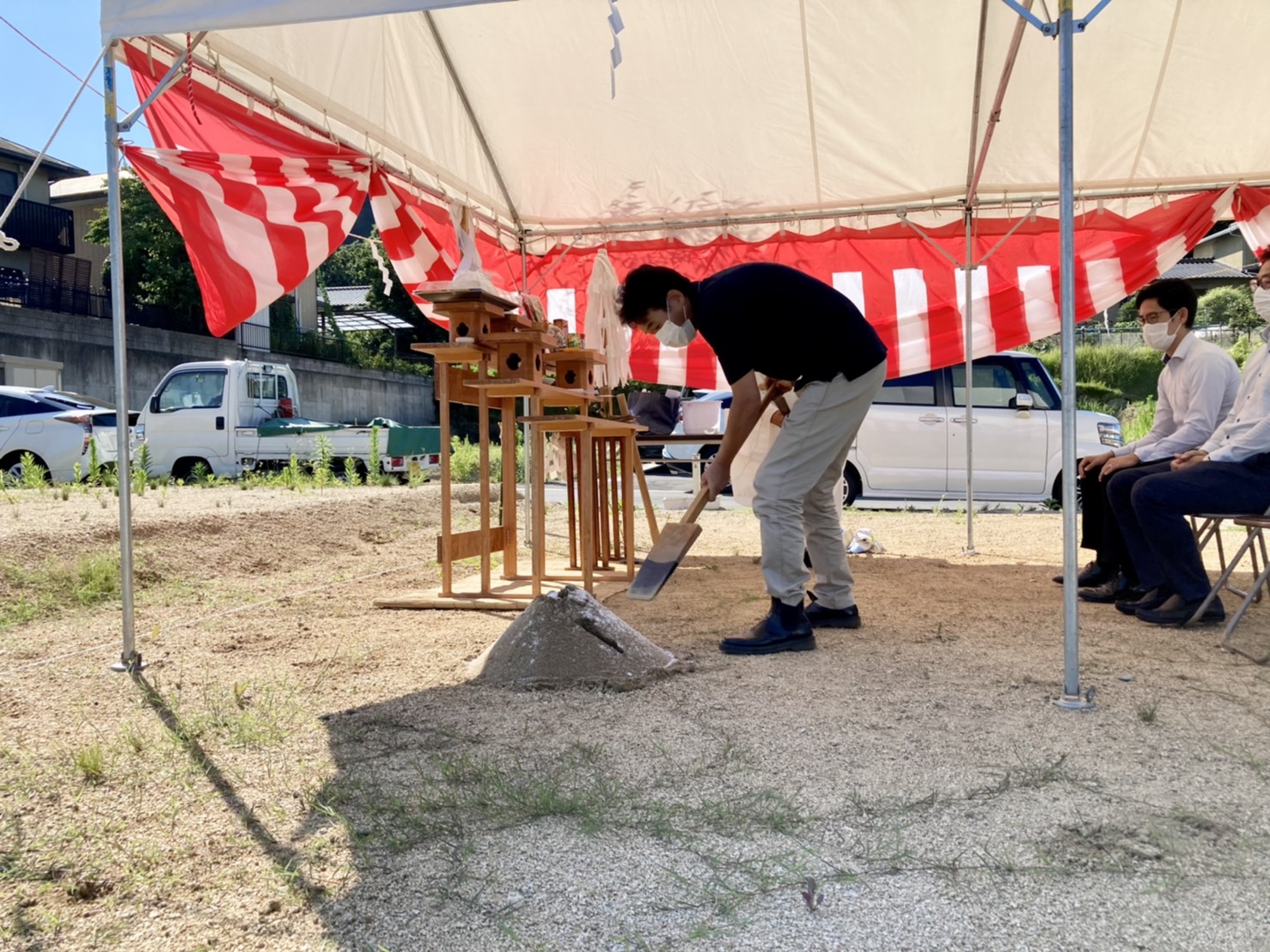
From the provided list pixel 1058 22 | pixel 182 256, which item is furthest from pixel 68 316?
pixel 1058 22

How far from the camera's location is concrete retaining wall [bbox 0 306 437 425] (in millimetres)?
14688

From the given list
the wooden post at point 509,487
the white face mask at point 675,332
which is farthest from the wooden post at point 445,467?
the white face mask at point 675,332

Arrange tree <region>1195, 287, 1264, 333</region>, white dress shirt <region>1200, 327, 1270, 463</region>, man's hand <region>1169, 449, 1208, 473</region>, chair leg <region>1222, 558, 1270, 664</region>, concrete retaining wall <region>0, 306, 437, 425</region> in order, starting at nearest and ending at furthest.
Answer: chair leg <region>1222, 558, 1270, 664</region>, white dress shirt <region>1200, 327, 1270, 463</region>, man's hand <region>1169, 449, 1208, 473</region>, concrete retaining wall <region>0, 306, 437, 425</region>, tree <region>1195, 287, 1264, 333</region>

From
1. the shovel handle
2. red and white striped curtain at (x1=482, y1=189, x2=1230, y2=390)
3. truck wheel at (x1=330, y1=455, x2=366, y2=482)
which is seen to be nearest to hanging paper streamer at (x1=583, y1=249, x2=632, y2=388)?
red and white striped curtain at (x1=482, y1=189, x2=1230, y2=390)

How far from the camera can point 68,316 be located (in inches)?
599

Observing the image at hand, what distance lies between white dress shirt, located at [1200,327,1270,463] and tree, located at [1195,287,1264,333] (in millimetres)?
19328

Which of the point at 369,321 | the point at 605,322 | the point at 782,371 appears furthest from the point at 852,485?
the point at 369,321

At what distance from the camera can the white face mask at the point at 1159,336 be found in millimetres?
4180

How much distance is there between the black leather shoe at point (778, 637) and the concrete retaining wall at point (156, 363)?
10.2 meters

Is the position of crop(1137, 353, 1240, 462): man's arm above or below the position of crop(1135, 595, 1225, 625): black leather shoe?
above

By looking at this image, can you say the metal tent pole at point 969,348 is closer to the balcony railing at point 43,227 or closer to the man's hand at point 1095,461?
the man's hand at point 1095,461

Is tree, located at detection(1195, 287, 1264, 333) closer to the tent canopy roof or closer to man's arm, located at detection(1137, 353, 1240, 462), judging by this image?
the tent canopy roof

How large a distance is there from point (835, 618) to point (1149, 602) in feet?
4.23

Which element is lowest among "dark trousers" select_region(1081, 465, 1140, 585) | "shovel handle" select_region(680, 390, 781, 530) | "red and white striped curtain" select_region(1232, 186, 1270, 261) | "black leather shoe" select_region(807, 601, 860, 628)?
"black leather shoe" select_region(807, 601, 860, 628)
